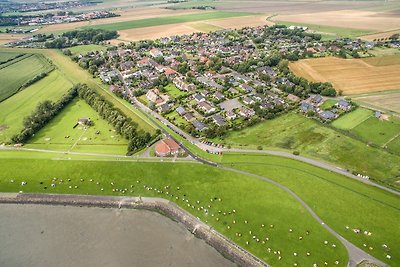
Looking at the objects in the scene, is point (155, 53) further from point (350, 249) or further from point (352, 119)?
point (350, 249)

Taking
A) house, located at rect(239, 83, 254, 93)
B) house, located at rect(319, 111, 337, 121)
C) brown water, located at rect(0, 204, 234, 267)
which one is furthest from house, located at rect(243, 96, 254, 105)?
brown water, located at rect(0, 204, 234, 267)

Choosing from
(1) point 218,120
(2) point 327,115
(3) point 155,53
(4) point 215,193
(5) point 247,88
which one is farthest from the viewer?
(3) point 155,53

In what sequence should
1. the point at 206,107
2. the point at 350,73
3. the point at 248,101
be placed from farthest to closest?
the point at 350,73, the point at 248,101, the point at 206,107

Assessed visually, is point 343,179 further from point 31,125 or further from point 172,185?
point 31,125

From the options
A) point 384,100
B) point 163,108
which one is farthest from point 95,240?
point 384,100

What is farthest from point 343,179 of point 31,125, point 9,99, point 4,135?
point 9,99

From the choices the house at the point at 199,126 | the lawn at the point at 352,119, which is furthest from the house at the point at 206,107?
the lawn at the point at 352,119

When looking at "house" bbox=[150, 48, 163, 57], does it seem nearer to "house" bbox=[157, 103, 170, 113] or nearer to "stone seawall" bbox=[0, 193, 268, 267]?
"house" bbox=[157, 103, 170, 113]
